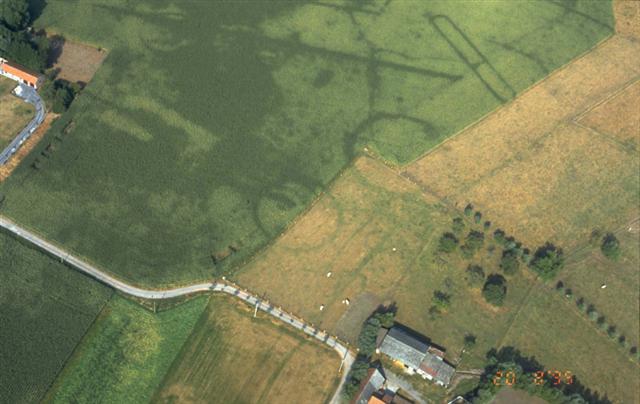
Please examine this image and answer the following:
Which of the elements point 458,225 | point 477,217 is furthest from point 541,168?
point 458,225

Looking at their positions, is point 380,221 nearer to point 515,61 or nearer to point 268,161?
point 268,161

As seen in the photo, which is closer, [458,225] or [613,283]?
[613,283]

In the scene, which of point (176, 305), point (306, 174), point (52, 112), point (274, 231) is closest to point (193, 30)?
point (52, 112)

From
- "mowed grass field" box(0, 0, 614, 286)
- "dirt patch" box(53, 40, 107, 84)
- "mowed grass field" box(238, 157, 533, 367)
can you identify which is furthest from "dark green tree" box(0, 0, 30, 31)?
"mowed grass field" box(238, 157, 533, 367)

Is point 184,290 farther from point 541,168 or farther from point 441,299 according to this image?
point 541,168

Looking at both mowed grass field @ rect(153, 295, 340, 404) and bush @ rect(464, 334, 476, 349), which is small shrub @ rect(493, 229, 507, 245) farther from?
mowed grass field @ rect(153, 295, 340, 404)

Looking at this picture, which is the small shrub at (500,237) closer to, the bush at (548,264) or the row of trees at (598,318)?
the bush at (548,264)

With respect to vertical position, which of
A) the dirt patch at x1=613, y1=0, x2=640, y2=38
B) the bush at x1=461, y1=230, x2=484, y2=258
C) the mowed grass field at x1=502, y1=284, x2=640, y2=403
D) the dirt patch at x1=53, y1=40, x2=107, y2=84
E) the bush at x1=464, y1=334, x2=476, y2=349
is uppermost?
the dirt patch at x1=53, y1=40, x2=107, y2=84
